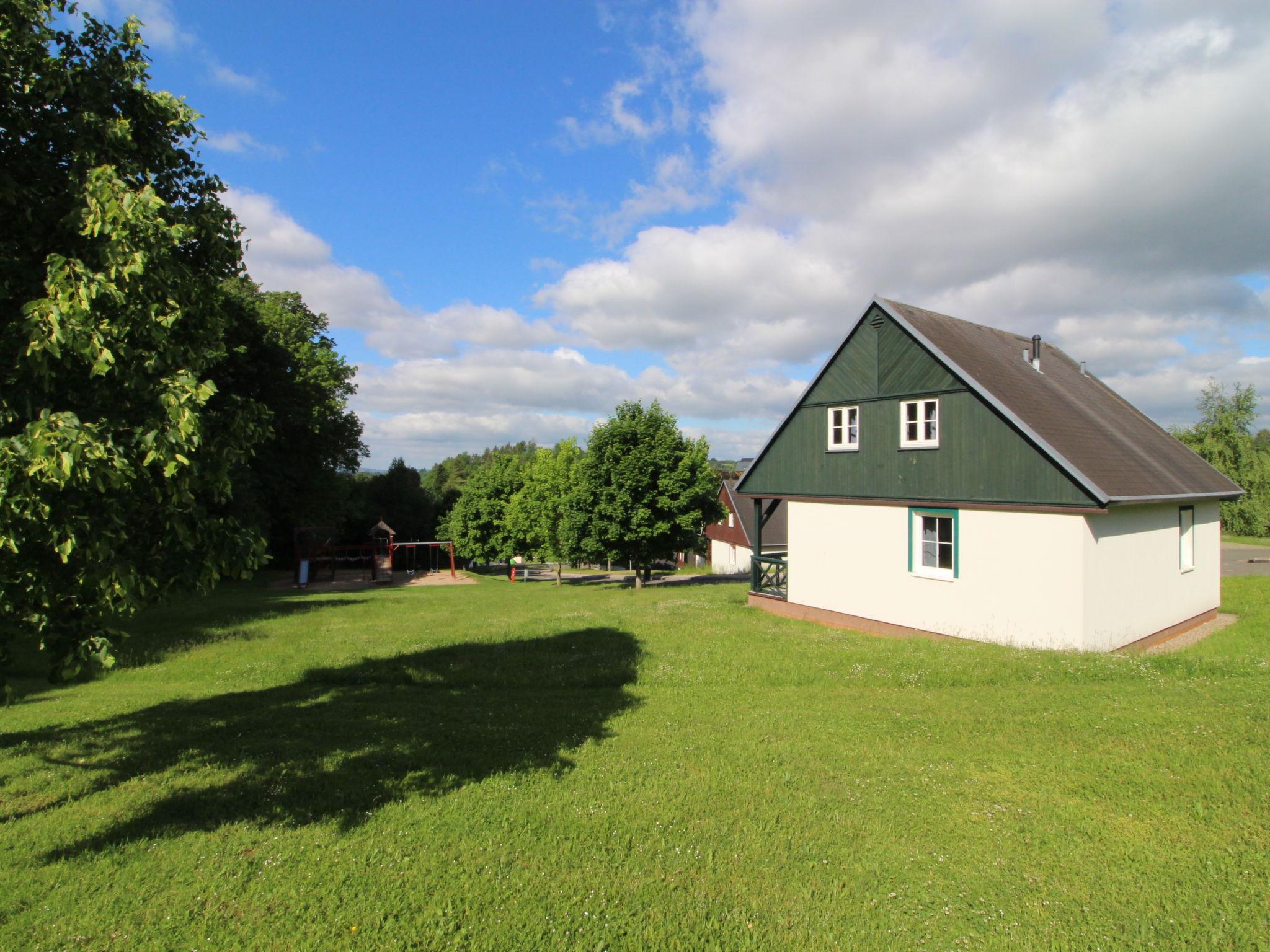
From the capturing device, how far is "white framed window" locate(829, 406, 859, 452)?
19.4 meters

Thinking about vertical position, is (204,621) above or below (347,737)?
below

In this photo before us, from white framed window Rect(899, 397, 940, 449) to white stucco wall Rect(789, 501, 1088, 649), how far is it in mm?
1679

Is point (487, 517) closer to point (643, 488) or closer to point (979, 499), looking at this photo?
point (643, 488)

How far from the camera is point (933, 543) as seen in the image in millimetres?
17344

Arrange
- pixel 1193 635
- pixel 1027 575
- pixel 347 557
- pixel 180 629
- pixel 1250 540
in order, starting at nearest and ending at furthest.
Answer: pixel 1027 575 → pixel 180 629 → pixel 1193 635 → pixel 347 557 → pixel 1250 540

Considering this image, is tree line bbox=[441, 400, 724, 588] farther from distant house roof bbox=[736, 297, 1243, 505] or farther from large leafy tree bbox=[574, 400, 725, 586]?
distant house roof bbox=[736, 297, 1243, 505]

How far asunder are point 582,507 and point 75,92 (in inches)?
1090

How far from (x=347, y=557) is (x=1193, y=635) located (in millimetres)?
48622

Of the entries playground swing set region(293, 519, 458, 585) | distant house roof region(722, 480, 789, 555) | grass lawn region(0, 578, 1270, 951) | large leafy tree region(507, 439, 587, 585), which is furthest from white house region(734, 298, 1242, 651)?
distant house roof region(722, 480, 789, 555)

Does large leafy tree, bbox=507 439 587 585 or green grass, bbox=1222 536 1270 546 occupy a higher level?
large leafy tree, bbox=507 439 587 585

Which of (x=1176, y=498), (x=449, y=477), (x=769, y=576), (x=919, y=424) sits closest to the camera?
(x=1176, y=498)

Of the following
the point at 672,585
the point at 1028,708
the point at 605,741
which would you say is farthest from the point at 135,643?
the point at 672,585

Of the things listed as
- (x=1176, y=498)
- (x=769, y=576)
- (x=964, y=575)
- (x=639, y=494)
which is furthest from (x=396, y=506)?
(x=1176, y=498)

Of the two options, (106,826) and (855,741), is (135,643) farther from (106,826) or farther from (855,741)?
(855,741)
